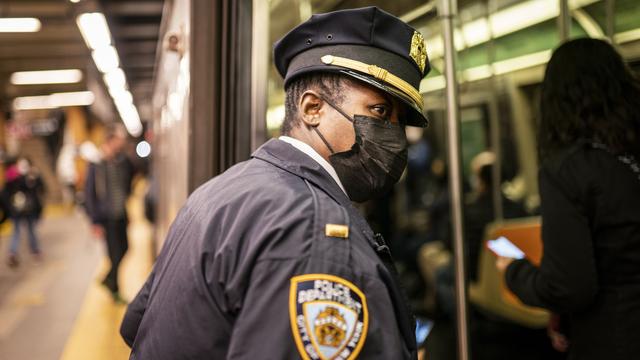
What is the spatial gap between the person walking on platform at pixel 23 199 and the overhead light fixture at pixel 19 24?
229 centimetres

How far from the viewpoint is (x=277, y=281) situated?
80 centimetres

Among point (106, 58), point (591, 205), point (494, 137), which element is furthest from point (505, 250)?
point (106, 58)

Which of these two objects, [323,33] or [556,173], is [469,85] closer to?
[556,173]

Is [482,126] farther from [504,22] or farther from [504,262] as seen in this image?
[504,262]

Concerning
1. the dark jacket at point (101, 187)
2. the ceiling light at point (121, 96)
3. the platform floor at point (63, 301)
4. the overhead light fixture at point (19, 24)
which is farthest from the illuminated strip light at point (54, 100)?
the dark jacket at point (101, 187)

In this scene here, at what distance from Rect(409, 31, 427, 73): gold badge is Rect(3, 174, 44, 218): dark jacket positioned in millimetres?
7342

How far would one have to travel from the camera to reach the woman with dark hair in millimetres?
1548

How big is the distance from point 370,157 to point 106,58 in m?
7.79

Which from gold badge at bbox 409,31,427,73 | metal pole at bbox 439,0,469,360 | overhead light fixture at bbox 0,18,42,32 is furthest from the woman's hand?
overhead light fixture at bbox 0,18,42,32

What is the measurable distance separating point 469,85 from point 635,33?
201cm

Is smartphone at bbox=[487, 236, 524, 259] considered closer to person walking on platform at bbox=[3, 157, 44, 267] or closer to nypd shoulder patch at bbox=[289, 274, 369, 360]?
nypd shoulder patch at bbox=[289, 274, 369, 360]

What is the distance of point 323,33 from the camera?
1117 mm

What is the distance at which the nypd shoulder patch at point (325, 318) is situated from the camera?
2.58ft

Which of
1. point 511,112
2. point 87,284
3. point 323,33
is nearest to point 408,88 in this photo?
point 323,33
